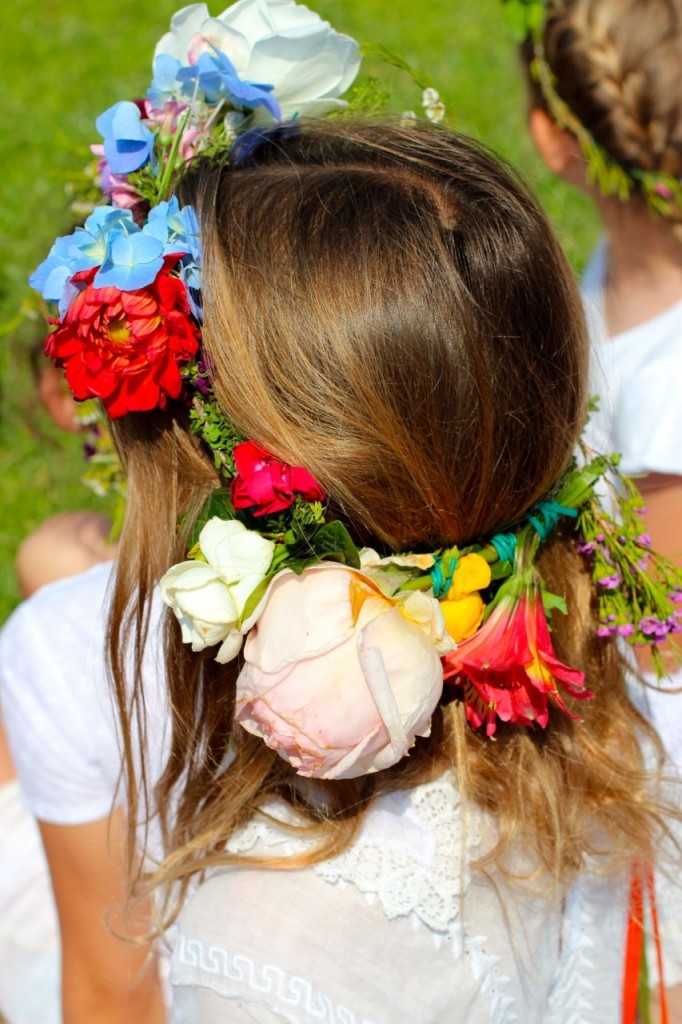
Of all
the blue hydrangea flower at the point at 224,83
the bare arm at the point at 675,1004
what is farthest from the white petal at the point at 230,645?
the bare arm at the point at 675,1004

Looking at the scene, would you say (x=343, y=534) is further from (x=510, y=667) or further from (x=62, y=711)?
(x=62, y=711)

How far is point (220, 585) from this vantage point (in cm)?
105

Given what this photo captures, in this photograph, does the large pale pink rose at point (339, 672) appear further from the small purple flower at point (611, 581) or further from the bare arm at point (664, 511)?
the bare arm at point (664, 511)

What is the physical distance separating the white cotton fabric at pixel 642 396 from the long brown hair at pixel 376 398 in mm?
789

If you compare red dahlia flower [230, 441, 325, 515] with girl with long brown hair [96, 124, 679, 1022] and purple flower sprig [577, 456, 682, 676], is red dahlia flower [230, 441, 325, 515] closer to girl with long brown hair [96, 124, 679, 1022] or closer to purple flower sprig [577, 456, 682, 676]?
girl with long brown hair [96, 124, 679, 1022]

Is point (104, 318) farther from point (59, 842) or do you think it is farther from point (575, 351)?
point (59, 842)

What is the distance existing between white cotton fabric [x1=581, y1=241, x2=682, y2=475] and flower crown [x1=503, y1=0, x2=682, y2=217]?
266 millimetres

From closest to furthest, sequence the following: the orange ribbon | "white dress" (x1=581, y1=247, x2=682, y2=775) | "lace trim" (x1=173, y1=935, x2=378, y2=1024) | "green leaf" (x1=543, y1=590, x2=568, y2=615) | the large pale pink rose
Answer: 1. the large pale pink rose
2. "lace trim" (x1=173, y1=935, x2=378, y2=1024)
3. "green leaf" (x1=543, y1=590, x2=568, y2=615)
4. the orange ribbon
5. "white dress" (x1=581, y1=247, x2=682, y2=775)

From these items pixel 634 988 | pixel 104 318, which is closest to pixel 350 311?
pixel 104 318

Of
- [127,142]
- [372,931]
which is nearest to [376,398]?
[127,142]

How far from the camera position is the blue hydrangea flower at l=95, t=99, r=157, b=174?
48.6 inches

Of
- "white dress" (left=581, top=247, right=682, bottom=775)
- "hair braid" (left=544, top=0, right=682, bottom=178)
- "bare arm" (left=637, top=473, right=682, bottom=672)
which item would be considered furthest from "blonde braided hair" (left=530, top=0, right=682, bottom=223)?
"bare arm" (left=637, top=473, right=682, bottom=672)

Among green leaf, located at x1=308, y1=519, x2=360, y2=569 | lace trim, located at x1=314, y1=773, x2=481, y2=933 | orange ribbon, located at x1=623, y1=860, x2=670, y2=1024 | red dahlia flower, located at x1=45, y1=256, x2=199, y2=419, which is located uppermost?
red dahlia flower, located at x1=45, y1=256, x2=199, y2=419

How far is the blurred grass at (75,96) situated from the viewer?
3275 millimetres
